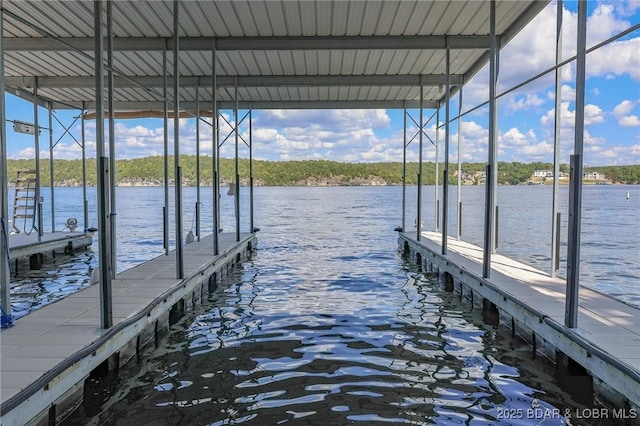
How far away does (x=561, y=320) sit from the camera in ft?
17.1

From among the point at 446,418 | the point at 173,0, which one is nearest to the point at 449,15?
the point at 173,0

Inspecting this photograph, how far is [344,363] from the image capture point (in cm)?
537

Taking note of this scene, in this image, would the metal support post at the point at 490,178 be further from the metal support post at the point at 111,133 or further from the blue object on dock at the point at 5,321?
the blue object on dock at the point at 5,321

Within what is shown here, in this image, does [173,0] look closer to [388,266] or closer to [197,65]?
[197,65]

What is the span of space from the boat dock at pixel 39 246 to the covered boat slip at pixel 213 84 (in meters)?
3.56

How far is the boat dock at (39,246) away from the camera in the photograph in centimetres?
1182

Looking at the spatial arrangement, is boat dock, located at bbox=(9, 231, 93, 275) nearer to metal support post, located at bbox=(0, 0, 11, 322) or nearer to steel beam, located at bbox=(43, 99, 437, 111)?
steel beam, located at bbox=(43, 99, 437, 111)

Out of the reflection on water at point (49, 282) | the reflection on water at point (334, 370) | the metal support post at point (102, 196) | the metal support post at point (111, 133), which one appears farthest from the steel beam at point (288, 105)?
the metal support post at point (102, 196)

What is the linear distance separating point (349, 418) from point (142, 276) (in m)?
5.02

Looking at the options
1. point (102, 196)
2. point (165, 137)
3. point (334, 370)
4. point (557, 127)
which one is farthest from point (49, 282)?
point (557, 127)

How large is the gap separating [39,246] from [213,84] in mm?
6428

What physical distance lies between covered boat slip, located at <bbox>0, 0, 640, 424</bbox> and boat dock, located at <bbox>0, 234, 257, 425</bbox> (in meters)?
0.02

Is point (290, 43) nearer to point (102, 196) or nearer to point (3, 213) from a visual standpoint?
point (102, 196)

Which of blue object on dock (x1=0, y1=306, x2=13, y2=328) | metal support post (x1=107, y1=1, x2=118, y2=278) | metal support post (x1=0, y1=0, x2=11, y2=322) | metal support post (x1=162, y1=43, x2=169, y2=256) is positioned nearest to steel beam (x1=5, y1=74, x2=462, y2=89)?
metal support post (x1=162, y1=43, x2=169, y2=256)
